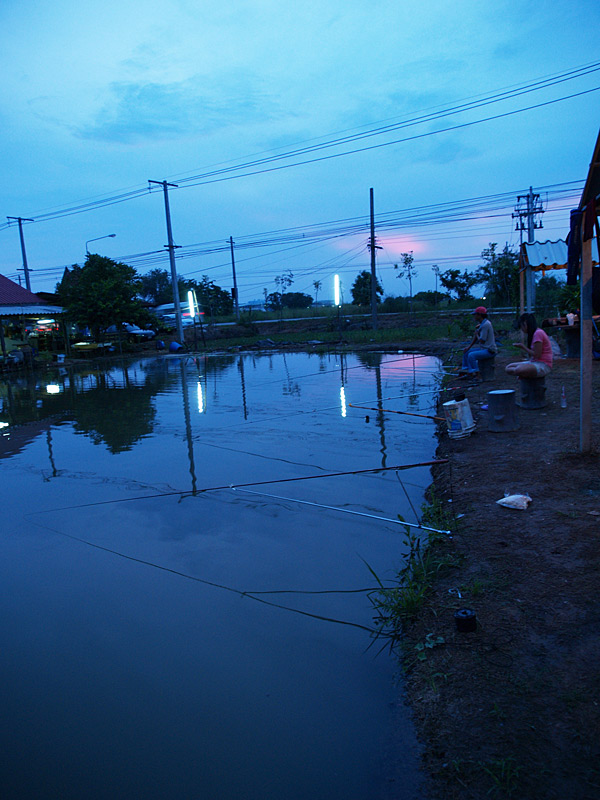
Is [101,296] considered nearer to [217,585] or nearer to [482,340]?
[482,340]

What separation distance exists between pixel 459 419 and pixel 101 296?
Answer: 94.6 ft

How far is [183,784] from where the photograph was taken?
2.31 metres

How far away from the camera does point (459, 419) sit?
6793mm

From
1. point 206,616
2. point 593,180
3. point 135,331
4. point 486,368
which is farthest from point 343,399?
point 135,331

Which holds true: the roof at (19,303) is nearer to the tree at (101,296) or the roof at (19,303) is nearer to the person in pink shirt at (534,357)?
the tree at (101,296)

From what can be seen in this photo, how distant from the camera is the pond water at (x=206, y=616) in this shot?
2.41 metres

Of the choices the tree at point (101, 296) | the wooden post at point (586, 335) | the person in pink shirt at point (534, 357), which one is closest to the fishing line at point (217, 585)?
the wooden post at point (586, 335)

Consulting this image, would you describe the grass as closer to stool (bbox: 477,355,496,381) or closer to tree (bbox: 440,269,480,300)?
stool (bbox: 477,355,496,381)

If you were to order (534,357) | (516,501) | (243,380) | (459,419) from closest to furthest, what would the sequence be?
(516,501) → (459,419) → (534,357) → (243,380)

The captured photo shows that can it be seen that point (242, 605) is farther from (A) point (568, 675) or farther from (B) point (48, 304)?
(B) point (48, 304)

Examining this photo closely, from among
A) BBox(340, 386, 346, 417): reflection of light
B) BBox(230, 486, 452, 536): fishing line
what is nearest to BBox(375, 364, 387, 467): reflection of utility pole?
BBox(340, 386, 346, 417): reflection of light

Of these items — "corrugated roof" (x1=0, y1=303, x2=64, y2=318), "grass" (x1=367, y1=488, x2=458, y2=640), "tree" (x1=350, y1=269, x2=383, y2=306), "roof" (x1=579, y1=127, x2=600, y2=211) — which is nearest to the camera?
"grass" (x1=367, y1=488, x2=458, y2=640)

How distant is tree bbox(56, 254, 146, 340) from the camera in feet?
103

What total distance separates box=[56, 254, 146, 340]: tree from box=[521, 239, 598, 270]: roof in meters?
24.1
